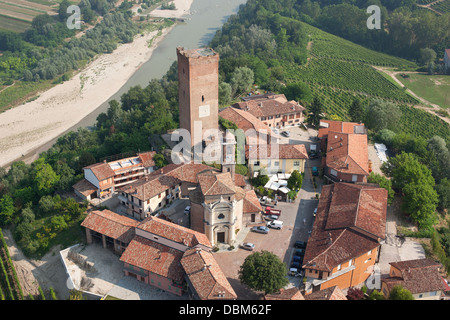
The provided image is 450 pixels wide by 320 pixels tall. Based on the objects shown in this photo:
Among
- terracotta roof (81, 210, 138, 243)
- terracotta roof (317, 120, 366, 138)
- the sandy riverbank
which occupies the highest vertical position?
terracotta roof (317, 120, 366, 138)

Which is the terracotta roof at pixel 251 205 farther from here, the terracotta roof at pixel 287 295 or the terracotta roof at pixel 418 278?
the terracotta roof at pixel 418 278

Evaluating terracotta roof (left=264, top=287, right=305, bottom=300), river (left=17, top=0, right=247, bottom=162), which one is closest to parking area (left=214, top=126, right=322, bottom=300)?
terracotta roof (left=264, top=287, right=305, bottom=300)

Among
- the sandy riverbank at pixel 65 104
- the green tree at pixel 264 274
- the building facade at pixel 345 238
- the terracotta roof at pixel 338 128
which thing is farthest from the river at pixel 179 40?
the building facade at pixel 345 238

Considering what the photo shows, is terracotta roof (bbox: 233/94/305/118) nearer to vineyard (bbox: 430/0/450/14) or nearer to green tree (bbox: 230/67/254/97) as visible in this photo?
green tree (bbox: 230/67/254/97)

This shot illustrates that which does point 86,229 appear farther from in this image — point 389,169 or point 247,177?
point 389,169

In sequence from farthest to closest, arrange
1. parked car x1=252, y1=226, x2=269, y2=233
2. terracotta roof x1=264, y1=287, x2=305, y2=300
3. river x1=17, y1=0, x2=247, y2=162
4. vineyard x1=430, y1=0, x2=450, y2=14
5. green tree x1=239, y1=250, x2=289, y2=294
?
1. vineyard x1=430, y1=0, x2=450, y2=14
2. river x1=17, y1=0, x2=247, y2=162
3. parked car x1=252, y1=226, x2=269, y2=233
4. green tree x1=239, y1=250, x2=289, y2=294
5. terracotta roof x1=264, y1=287, x2=305, y2=300

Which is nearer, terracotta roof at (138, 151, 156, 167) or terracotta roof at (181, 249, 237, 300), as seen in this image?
terracotta roof at (181, 249, 237, 300)

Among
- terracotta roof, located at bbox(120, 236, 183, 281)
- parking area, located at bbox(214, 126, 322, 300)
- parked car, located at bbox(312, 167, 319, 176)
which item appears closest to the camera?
terracotta roof, located at bbox(120, 236, 183, 281)
